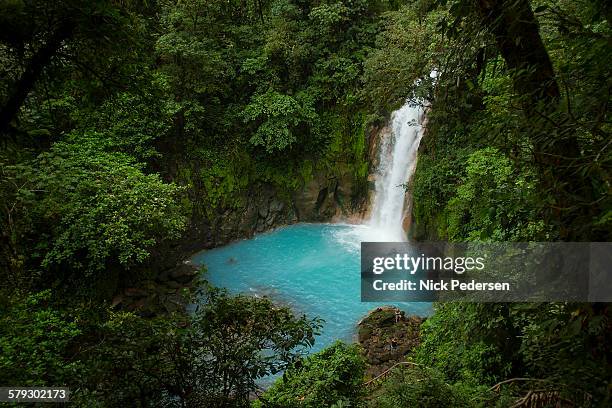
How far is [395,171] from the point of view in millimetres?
12805

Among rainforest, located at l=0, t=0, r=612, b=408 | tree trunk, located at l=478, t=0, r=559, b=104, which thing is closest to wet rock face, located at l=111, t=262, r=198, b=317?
rainforest, located at l=0, t=0, r=612, b=408

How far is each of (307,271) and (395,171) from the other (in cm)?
401

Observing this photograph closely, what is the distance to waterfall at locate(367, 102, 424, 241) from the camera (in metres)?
12.2

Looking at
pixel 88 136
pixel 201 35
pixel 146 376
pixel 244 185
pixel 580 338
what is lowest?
pixel 146 376

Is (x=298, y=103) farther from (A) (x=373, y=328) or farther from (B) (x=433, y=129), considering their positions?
(A) (x=373, y=328)

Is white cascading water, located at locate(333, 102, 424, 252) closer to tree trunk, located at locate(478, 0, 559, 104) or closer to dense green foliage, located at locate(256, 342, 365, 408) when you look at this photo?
dense green foliage, located at locate(256, 342, 365, 408)

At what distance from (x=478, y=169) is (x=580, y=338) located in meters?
5.82

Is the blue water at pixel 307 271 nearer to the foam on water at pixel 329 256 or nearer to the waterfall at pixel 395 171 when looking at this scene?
the foam on water at pixel 329 256

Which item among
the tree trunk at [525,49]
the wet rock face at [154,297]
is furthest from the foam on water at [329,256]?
the tree trunk at [525,49]

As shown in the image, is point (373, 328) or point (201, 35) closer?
point (373, 328)

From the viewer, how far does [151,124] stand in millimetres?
11688

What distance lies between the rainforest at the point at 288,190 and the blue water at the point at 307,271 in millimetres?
76

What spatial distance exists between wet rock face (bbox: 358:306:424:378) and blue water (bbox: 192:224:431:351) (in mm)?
385

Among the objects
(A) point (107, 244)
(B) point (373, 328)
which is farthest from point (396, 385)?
(A) point (107, 244)
